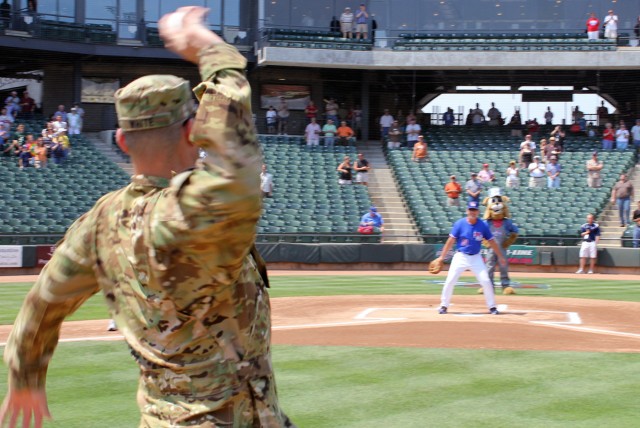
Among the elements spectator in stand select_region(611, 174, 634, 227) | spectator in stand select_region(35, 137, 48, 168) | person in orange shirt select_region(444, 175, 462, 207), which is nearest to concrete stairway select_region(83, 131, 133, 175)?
spectator in stand select_region(35, 137, 48, 168)

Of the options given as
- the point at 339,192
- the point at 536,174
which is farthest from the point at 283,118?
the point at 536,174

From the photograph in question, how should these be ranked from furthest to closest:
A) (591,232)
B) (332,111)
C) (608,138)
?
(332,111), (608,138), (591,232)

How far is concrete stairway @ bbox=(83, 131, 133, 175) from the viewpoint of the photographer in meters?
31.5

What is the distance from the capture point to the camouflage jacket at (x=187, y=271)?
216 centimetres

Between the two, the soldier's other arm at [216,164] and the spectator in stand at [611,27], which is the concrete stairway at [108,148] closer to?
the spectator in stand at [611,27]

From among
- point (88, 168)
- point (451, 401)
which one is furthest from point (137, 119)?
point (88, 168)

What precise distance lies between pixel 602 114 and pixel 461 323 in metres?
27.1

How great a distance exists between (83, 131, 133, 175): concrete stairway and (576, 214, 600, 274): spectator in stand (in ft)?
50.7

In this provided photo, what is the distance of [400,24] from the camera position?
3697 cm

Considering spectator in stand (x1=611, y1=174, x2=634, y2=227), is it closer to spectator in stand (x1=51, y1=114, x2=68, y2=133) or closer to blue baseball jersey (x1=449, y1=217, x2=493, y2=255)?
blue baseball jersey (x1=449, y1=217, x2=493, y2=255)

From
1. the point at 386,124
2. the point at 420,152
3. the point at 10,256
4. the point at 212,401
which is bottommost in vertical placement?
Answer: the point at 10,256

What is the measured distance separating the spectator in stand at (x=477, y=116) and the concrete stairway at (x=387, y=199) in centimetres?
435

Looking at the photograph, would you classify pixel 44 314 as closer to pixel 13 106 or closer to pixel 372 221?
pixel 372 221

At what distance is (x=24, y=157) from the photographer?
1105 inches
